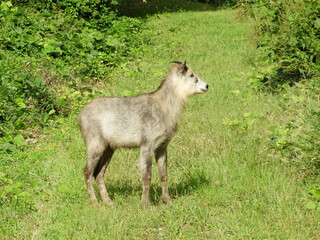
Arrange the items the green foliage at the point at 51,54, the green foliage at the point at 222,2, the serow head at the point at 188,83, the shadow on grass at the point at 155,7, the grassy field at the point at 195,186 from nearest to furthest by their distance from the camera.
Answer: the grassy field at the point at 195,186
the serow head at the point at 188,83
the green foliage at the point at 51,54
the shadow on grass at the point at 155,7
the green foliage at the point at 222,2

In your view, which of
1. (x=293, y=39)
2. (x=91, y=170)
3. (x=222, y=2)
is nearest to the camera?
(x=91, y=170)

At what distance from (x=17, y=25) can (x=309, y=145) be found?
9.10m

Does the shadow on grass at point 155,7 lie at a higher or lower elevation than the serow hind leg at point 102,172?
higher

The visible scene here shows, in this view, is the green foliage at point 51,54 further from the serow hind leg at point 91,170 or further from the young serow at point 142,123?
the young serow at point 142,123

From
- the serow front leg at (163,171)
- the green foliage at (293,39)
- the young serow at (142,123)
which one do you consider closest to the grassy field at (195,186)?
the serow front leg at (163,171)

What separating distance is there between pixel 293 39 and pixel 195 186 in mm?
4349

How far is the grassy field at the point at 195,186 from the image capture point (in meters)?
5.70

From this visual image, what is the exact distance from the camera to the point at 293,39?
9695 mm

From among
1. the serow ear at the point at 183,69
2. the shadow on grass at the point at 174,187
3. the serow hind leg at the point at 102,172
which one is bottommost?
the shadow on grass at the point at 174,187

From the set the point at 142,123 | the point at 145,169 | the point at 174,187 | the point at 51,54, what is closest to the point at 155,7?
the point at 51,54

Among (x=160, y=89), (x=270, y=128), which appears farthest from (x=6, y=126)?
(x=270, y=128)

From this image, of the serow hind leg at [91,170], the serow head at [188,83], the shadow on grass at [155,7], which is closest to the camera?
the serow hind leg at [91,170]

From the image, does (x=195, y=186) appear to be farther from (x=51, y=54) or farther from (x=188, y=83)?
(x=51, y=54)

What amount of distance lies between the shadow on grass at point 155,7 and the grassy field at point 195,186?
43.1 feet
